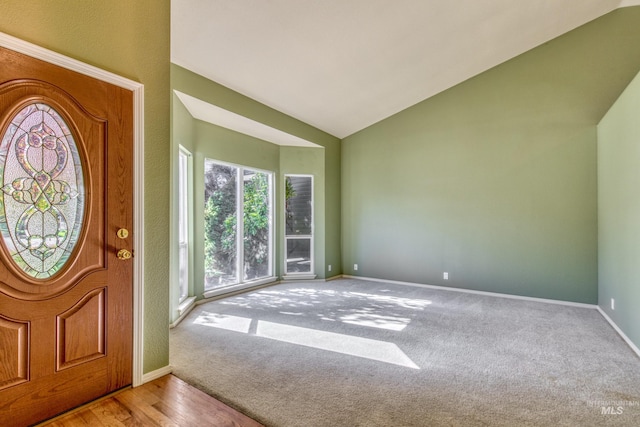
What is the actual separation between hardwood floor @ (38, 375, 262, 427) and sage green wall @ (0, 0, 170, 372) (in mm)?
265

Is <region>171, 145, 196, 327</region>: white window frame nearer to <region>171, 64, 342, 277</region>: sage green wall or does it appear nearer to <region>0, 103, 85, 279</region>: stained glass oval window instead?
<region>171, 64, 342, 277</region>: sage green wall

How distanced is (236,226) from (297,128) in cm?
197

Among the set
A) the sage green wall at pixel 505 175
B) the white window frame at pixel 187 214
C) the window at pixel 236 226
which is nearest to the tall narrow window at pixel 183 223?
the white window frame at pixel 187 214

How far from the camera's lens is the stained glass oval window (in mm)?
1732

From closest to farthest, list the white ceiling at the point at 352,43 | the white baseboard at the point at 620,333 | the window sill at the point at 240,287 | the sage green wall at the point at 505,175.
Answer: the white baseboard at the point at 620,333 < the white ceiling at the point at 352,43 < the sage green wall at the point at 505,175 < the window sill at the point at 240,287

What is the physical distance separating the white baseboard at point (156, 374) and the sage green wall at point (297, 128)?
114 inches

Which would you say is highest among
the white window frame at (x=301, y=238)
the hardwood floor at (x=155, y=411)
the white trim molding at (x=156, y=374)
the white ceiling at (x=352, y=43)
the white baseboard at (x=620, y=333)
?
the white ceiling at (x=352, y=43)

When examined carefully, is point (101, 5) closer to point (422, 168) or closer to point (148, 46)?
point (148, 46)

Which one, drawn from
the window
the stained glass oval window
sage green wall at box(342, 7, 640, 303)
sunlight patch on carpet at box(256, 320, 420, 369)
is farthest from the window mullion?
the stained glass oval window

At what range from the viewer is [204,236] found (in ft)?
15.6

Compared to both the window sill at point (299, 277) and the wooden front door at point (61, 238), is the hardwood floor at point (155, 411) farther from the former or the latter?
the window sill at point (299, 277)

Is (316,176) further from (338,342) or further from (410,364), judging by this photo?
(410,364)

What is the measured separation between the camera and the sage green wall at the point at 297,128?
3.82 metres

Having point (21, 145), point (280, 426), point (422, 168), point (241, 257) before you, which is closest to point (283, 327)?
point (280, 426)
